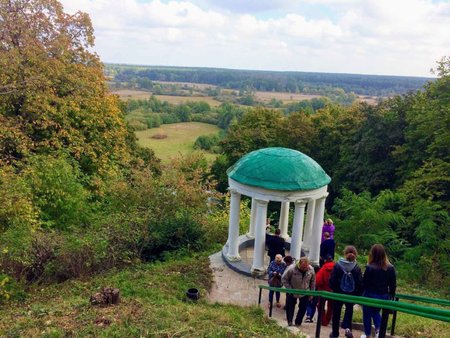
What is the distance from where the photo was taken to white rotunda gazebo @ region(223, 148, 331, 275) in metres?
11.4

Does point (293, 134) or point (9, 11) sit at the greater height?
point (9, 11)

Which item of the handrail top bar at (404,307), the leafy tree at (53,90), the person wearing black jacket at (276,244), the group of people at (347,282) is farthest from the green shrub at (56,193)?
the handrail top bar at (404,307)

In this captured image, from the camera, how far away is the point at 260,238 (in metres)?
11.8

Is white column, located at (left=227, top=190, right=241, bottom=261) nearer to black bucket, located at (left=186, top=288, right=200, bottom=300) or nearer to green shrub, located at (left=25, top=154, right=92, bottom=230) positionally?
black bucket, located at (left=186, top=288, right=200, bottom=300)

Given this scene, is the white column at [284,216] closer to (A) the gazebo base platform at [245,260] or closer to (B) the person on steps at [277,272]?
(A) the gazebo base platform at [245,260]

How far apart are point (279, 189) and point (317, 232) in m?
2.25

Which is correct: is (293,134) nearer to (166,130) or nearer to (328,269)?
(328,269)

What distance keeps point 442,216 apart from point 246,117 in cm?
2496

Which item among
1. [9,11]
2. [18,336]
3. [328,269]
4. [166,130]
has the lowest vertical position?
[166,130]

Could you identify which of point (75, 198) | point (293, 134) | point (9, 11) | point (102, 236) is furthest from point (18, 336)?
point (293, 134)

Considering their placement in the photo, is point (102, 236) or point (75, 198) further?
point (75, 198)

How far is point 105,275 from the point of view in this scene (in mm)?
11242

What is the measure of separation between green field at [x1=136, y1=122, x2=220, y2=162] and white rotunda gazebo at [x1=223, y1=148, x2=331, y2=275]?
151 feet

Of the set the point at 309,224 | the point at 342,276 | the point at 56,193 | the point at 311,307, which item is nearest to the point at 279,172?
the point at 309,224
